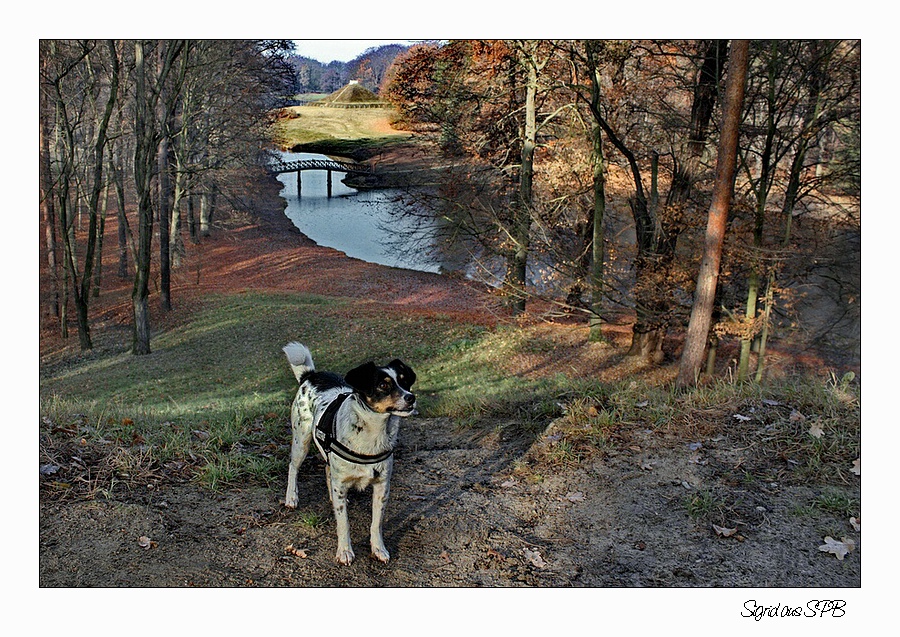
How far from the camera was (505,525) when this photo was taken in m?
4.87

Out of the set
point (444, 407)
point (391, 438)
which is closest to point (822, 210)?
point (444, 407)

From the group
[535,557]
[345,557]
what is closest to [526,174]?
[535,557]

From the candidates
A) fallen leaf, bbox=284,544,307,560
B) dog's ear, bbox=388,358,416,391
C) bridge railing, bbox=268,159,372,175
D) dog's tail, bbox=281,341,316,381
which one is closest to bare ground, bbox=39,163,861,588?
fallen leaf, bbox=284,544,307,560

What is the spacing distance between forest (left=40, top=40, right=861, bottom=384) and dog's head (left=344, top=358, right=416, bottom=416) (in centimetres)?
634

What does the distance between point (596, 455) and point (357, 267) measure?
16.5 meters

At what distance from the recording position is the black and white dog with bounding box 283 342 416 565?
3715 mm

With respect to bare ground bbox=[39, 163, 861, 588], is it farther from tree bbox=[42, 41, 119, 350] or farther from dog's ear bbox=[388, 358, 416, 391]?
tree bbox=[42, 41, 119, 350]

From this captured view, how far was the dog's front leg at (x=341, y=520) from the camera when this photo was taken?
13.7ft

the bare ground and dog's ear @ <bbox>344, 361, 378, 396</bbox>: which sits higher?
dog's ear @ <bbox>344, 361, 378, 396</bbox>

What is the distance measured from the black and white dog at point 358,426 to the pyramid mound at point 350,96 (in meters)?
6.81

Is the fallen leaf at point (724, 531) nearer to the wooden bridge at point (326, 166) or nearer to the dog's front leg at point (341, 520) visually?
the dog's front leg at point (341, 520)

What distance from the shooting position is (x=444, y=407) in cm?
726

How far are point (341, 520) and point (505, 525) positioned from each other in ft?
4.04

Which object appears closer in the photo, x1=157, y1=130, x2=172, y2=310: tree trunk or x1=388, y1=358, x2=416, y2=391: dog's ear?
x1=388, y1=358, x2=416, y2=391: dog's ear
